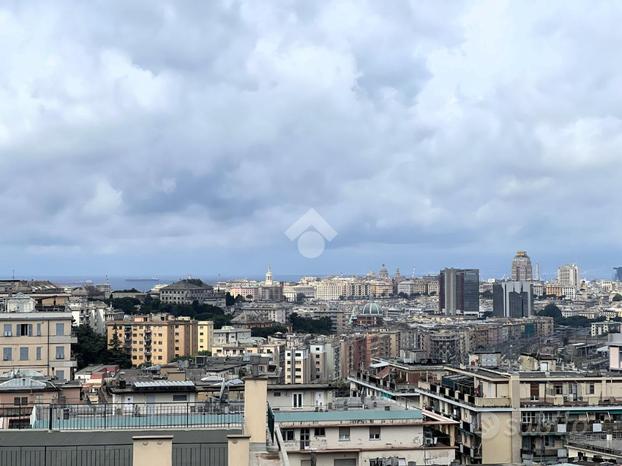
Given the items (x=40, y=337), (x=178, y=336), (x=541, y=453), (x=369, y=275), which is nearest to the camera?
(x=541, y=453)

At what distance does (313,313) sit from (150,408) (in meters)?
97.1

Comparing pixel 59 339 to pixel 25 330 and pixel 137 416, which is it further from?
pixel 137 416

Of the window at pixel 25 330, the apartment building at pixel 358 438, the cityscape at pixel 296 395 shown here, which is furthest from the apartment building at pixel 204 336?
the apartment building at pixel 358 438

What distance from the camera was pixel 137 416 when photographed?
32.0ft

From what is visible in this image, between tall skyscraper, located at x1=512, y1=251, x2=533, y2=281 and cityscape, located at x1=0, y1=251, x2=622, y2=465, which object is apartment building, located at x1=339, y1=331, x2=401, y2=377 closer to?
cityscape, located at x1=0, y1=251, x2=622, y2=465

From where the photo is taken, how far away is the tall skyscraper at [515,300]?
136 m

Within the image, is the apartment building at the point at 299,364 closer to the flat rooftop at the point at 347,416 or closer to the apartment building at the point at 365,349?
the apartment building at the point at 365,349

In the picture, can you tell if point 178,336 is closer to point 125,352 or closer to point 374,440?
point 125,352

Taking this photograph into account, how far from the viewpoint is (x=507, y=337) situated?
3688 inches

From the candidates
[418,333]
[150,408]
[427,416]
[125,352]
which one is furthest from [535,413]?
[418,333]

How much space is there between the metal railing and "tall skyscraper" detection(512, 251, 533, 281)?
605 ft

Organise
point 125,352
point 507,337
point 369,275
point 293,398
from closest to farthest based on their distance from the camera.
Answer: point 293,398, point 125,352, point 507,337, point 369,275

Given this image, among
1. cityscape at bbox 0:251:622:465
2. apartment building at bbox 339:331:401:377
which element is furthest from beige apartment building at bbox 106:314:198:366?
apartment building at bbox 339:331:401:377

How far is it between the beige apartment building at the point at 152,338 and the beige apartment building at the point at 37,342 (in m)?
29.9
